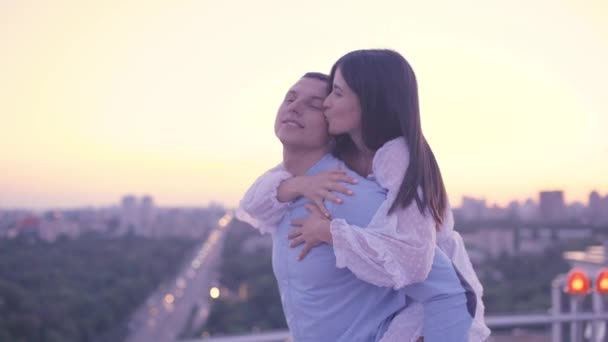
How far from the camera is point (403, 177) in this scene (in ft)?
3.28

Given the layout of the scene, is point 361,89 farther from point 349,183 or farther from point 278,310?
point 278,310

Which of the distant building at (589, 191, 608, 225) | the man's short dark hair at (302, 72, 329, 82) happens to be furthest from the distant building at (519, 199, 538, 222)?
the man's short dark hair at (302, 72, 329, 82)

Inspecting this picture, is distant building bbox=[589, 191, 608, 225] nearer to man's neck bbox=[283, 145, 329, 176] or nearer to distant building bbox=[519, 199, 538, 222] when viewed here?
distant building bbox=[519, 199, 538, 222]

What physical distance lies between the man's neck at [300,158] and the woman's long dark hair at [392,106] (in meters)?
0.12

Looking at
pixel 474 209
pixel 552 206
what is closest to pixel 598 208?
pixel 552 206

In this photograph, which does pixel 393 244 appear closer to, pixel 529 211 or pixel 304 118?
pixel 304 118

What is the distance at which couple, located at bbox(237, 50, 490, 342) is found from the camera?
0.98 metres

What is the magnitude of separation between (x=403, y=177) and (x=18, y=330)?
524 inches

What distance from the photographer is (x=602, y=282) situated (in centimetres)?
289

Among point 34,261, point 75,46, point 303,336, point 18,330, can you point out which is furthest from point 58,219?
point 303,336

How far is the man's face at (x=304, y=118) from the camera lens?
1116 mm

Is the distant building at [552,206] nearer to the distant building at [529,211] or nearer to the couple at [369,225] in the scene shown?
the distant building at [529,211]

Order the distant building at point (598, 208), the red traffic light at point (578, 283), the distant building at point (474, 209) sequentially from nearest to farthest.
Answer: the red traffic light at point (578, 283), the distant building at point (598, 208), the distant building at point (474, 209)

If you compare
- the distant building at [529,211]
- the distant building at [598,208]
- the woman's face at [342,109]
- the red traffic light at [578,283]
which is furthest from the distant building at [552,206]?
the woman's face at [342,109]
